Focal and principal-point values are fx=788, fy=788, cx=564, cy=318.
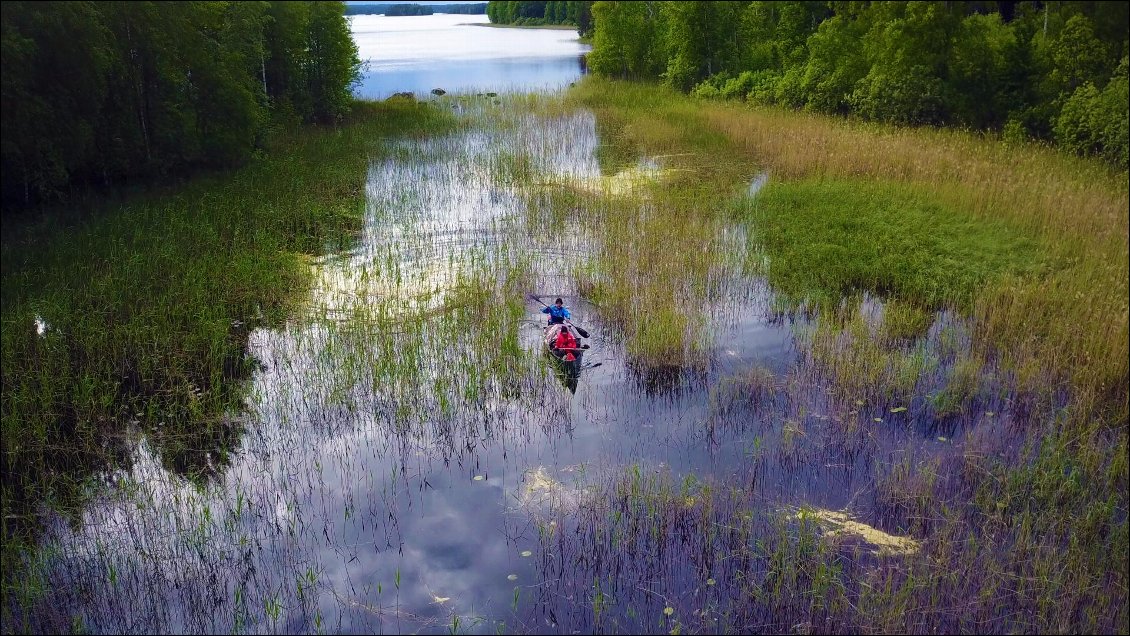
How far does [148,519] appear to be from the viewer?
7.58 meters

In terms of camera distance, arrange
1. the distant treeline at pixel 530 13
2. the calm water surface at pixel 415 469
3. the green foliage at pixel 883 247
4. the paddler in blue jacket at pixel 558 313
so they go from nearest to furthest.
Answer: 1. the calm water surface at pixel 415 469
2. the paddler in blue jacket at pixel 558 313
3. the green foliage at pixel 883 247
4. the distant treeline at pixel 530 13

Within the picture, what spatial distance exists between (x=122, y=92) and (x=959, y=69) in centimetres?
2255

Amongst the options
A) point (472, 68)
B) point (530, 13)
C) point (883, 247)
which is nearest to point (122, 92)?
point (883, 247)

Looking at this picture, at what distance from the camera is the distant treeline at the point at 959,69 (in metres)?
19.2

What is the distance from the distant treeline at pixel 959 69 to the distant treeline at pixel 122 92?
1846 centimetres

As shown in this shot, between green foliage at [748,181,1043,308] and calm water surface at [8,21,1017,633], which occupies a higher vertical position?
green foliage at [748,181,1043,308]

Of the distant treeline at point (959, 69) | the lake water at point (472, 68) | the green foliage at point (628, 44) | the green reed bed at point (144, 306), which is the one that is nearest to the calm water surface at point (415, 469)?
the green reed bed at point (144, 306)

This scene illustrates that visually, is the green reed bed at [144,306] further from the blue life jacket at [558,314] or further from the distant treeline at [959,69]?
the distant treeline at [959,69]

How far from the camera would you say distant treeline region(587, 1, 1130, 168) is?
63.0 feet

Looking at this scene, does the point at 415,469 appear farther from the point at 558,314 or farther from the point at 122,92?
the point at 122,92

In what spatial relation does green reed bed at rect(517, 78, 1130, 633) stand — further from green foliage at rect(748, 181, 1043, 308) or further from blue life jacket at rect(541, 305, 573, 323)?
A: blue life jacket at rect(541, 305, 573, 323)

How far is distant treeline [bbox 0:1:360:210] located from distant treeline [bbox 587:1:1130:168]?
1846cm

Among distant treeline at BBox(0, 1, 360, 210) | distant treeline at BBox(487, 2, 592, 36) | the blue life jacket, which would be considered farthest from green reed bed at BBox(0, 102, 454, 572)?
distant treeline at BBox(487, 2, 592, 36)

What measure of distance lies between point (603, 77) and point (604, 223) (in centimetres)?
3050
